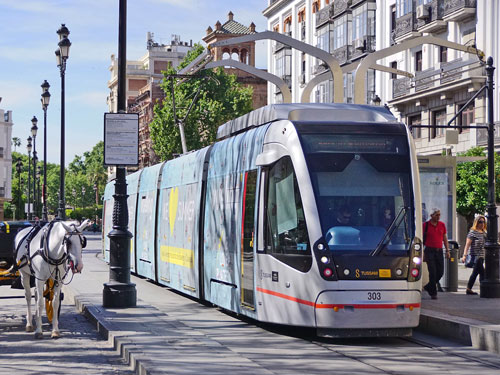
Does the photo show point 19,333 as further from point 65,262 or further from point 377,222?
point 377,222

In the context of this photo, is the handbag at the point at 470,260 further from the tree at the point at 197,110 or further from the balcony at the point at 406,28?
the tree at the point at 197,110

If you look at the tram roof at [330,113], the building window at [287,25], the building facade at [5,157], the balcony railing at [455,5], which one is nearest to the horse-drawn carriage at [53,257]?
the tram roof at [330,113]

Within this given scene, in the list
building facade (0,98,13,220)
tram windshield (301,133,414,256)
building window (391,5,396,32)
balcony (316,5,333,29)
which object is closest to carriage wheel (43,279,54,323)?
tram windshield (301,133,414,256)

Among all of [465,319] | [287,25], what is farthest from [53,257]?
[287,25]

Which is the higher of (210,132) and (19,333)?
(210,132)

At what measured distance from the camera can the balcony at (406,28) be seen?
153 feet

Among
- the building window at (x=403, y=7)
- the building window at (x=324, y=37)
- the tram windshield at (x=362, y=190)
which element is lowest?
the tram windshield at (x=362, y=190)

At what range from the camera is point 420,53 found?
156 feet

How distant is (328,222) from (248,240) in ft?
6.89

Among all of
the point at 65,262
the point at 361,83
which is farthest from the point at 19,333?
the point at 361,83

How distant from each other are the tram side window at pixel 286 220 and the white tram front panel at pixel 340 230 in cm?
1

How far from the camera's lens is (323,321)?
1223cm

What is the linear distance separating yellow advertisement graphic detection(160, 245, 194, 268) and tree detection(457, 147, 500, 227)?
16.8m

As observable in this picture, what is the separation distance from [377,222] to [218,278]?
4.40 metres
